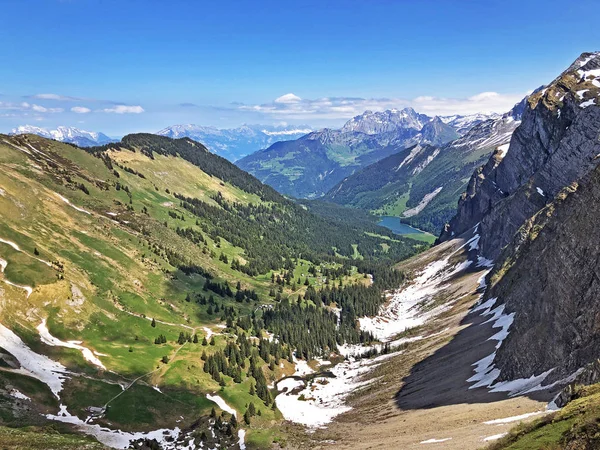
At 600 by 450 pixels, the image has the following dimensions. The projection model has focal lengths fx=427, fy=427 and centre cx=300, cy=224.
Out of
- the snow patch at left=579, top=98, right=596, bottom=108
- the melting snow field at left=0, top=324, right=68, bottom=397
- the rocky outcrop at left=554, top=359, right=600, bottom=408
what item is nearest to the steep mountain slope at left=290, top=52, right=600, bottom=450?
the rocky outcrop at left=554, top=359, right=600, bottom=408

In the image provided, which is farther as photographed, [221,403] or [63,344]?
[221,403]

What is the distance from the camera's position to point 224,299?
641ft

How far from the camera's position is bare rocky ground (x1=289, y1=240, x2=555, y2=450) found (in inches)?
2466

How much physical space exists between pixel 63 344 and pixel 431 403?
→ 91069mm

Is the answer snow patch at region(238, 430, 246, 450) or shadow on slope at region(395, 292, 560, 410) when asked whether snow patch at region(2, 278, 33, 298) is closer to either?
snow patch at region(238, 430, 246, 450)

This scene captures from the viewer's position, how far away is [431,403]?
87688mm

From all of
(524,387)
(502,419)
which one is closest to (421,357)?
(524,387)

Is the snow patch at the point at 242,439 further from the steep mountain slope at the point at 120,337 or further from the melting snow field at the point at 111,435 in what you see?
the melting snow field at the point at 111,435

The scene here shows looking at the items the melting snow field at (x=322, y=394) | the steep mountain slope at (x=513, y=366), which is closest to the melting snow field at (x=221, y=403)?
the melting snow field at (x=322, y=394)

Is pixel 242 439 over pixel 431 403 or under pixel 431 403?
under

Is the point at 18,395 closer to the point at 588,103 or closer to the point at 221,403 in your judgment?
the point at 221,403

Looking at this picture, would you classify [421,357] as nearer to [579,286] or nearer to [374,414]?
[374,414]

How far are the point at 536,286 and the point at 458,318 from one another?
181ft

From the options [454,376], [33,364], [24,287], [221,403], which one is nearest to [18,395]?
[33,364]
